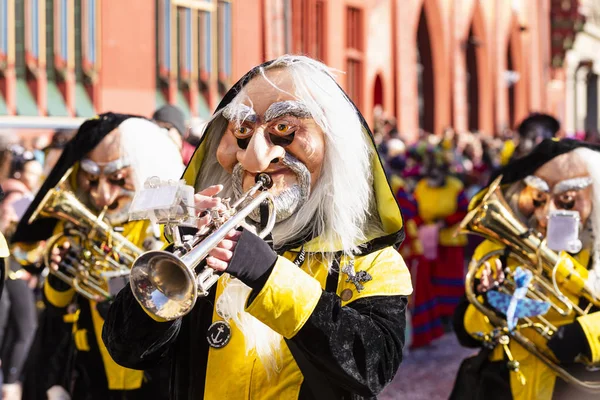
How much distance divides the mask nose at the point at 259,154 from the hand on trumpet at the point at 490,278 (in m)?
1.66

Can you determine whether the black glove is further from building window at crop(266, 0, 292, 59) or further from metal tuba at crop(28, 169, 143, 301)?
building window at crop(266, 0, 292, 59)

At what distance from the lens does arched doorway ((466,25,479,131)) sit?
26891 millimetres

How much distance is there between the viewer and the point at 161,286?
7.54ft

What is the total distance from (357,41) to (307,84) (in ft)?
56.9

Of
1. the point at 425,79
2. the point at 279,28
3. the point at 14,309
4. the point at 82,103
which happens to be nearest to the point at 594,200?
the point at 14,309

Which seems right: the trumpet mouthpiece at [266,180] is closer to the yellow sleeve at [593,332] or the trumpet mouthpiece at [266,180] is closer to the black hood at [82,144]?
the yellow sleeve at [593,332]

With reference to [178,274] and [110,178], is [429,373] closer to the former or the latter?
[110,178]

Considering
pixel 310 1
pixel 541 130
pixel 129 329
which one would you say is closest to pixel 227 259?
pixel 129 329

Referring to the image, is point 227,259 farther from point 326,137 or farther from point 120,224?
point 120,224

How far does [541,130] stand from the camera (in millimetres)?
9047

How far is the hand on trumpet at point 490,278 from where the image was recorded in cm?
410

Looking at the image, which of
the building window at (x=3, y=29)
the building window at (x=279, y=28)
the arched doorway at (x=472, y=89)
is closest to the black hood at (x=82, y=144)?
the building window at (x=3, y=29)

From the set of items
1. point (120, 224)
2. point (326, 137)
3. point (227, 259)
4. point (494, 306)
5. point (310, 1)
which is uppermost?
point (310, 1)

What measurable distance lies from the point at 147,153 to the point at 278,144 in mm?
1781
